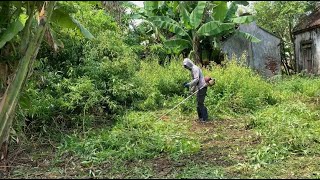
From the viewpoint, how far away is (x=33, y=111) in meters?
7.54

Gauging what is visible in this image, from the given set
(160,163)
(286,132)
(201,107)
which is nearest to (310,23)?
(201,107)

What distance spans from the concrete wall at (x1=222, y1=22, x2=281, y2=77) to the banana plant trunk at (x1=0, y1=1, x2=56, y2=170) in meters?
12.5

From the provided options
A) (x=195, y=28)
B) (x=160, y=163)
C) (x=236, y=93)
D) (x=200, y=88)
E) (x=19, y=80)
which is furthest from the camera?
(x=195, y=28)

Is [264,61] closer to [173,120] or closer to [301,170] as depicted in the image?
[173,120]

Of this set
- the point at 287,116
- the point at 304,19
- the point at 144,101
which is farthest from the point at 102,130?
the point at 304,19

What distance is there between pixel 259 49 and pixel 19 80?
14174mm

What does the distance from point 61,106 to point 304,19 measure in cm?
1462

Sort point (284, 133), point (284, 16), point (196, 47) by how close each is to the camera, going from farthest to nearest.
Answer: point (284, 16) → point (196, 47) → point (284, 133)

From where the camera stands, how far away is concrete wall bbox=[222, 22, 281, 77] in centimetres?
1739

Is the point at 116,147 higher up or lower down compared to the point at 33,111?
lower down

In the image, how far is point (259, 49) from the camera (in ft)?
58.7

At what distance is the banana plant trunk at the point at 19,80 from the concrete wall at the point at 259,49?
41.0 feet

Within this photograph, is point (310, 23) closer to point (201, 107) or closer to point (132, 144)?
point (201, 107)

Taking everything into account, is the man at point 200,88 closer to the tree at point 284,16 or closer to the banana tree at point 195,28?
the banana tree at point 195,28
